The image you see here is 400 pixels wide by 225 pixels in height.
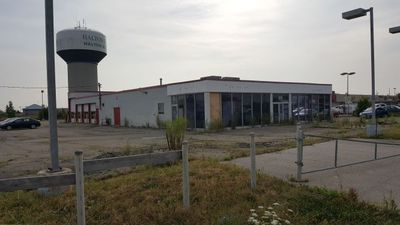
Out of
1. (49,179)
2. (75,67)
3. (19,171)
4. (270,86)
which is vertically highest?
(75,67)

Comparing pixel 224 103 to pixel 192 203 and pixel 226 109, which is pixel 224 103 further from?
pixel 192 203

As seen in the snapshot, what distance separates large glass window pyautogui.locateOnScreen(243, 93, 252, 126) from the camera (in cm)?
3431

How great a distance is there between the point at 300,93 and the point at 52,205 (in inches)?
1420

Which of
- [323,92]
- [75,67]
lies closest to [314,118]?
[323,92]

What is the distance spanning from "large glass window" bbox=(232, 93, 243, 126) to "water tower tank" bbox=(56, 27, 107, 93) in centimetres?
3947

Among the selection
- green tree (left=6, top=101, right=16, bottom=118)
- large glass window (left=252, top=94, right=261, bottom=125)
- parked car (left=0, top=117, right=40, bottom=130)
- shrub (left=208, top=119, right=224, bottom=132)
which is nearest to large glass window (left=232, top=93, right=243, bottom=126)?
large glass window (left=252, top=94, right=261, bottom=125)

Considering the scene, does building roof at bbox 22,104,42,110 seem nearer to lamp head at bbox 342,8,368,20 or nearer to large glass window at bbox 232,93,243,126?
large glass window at bbox 232,93,243,126

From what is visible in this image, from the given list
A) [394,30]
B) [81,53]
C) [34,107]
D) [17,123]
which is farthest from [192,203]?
[34,107]

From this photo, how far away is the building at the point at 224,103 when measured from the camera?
32375 mm

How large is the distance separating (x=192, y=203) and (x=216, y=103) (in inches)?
1010

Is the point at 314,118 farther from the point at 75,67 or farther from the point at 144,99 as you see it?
the point at 75,67

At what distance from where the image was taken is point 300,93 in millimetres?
40188

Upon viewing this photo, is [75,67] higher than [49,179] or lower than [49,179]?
higher

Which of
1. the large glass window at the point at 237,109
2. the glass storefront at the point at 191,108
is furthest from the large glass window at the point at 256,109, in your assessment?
the glass storefront at the point at 191,108
